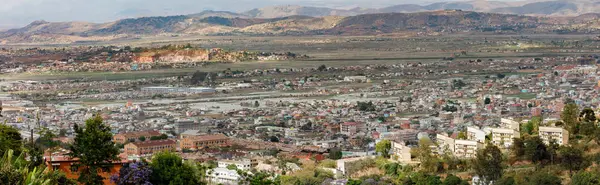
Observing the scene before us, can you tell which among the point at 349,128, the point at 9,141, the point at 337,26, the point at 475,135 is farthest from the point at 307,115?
the point at 337,26

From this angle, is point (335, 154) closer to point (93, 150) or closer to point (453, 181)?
point (453, 181)

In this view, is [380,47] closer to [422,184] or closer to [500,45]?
[500,45]

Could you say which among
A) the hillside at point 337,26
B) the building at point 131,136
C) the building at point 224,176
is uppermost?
the building at point 224,176

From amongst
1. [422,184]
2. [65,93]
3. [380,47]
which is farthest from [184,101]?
[380,47]

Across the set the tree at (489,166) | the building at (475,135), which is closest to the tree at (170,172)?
the tree at (489,166)

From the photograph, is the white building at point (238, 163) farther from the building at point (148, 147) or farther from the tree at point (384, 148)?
the tree at point (384, 148)

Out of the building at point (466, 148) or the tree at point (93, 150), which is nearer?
the tree at point (93, 150)

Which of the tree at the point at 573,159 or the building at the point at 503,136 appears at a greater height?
the tree at the point at 573,159
